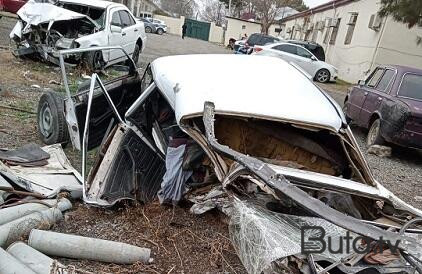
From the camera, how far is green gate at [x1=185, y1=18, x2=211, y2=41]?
4619 centimetres

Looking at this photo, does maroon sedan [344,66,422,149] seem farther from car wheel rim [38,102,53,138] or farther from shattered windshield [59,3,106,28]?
shattered windshield [59,3,106,28]

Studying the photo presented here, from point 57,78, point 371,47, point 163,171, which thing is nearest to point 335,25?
point 371,47

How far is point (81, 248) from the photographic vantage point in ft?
9.69

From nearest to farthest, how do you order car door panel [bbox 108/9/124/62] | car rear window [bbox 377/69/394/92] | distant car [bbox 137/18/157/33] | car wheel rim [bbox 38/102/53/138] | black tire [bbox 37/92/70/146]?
black tire [bbox 37/92/70/146], car wheel rim [bbox 38/102/53/138], car rear window [bbox 377/69/394/92], car door panel [bbox 108/9/124/62], distant car [bbox 137/18/157/33]

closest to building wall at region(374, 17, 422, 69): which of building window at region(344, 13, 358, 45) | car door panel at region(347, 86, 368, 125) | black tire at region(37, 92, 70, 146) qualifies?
building window at region(344, 13, 358, 45)

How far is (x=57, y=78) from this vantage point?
887cm

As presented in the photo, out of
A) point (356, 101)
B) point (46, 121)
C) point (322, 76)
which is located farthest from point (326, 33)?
point (46, 121)

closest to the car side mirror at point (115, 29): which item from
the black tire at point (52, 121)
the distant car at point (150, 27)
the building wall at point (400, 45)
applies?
the black tire at point (52, 121)

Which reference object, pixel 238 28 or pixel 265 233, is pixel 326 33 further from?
pixel 265 233

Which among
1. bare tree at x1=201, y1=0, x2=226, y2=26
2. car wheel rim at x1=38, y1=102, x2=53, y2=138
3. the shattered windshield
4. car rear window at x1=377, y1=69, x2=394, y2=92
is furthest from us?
bare tree at x1=201, y1=0, x2=226, y2=26

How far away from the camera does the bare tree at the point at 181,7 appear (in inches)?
2766

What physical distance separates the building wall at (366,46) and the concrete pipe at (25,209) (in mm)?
12013

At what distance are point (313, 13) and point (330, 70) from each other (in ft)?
44.6

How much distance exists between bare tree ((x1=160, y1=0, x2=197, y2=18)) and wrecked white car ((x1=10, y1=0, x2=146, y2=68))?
61.9 meters
